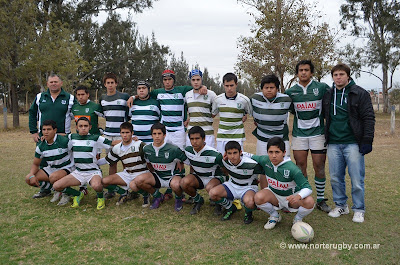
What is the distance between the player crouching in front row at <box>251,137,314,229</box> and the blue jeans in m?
0.91

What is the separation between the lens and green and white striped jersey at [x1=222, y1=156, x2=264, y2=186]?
4.64m

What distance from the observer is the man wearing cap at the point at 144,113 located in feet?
19.1

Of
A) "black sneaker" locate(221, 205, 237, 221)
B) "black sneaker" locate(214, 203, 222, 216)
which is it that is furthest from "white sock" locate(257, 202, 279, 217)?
"black sneaker" locate(214, 203, 222, 216)

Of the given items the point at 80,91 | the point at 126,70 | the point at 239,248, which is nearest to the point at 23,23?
the point at 80,91

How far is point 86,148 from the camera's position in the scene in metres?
5.51

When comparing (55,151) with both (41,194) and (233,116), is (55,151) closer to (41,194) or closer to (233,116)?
(41,194)

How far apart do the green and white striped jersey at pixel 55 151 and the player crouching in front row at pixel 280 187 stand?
3.30m

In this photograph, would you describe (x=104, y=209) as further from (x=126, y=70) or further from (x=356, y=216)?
(x=126, y=70)

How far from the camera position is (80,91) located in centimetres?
587

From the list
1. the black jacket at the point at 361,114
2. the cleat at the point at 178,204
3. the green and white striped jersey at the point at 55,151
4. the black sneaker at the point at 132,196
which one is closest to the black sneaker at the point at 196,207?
the cleat at the point at 178,204

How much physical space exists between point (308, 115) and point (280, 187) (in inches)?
50.1

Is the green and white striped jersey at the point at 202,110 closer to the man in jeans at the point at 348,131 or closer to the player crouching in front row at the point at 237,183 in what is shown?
the player crouching in front row at the point at 237,183

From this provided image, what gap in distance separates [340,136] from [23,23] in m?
17.5

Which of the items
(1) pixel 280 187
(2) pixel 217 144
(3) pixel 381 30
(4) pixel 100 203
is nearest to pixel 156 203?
(4) pixel 100 203
